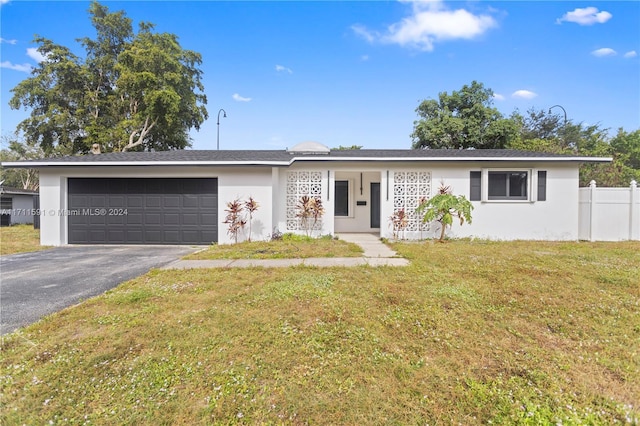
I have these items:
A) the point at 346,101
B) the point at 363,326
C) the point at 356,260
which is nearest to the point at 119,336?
the point at 363,326

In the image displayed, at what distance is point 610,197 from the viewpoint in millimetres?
8938

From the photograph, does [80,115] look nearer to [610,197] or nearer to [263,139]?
[263,139]

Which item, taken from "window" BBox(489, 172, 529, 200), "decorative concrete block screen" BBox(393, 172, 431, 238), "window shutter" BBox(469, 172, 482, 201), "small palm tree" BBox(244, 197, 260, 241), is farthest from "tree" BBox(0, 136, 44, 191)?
"window" BBox(489, 172, 529, 200)

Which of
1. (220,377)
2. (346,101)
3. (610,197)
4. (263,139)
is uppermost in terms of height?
(346,101)

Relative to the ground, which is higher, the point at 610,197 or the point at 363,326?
the point at 610,197

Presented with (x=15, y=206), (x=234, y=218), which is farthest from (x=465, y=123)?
(x=15, y=206)

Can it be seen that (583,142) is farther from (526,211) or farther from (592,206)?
(526,211)

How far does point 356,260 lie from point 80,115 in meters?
21.4

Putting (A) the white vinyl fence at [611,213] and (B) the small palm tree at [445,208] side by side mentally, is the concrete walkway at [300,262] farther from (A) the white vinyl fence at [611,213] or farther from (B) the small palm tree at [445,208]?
(A) the white vinyl fence at [611,213]

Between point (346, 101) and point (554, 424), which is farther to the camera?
point (346, 101)

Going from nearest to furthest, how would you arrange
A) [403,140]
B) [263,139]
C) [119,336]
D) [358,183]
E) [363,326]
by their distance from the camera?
1. [119,336]
2. [363,326]
3. [358,183]
4. [263,139]
5. [403,140]

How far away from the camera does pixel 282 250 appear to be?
7.23 meters

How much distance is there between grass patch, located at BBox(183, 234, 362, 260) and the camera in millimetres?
6699

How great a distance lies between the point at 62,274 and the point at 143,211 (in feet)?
11.8
